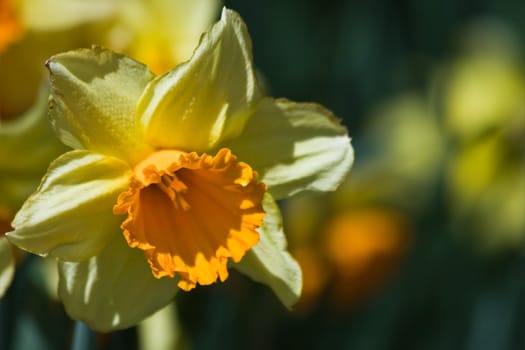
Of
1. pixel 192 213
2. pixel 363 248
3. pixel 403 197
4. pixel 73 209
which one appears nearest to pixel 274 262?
pixel 192 213

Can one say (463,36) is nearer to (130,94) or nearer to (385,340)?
(385,340)

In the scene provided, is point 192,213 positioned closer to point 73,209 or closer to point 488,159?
point 73,209

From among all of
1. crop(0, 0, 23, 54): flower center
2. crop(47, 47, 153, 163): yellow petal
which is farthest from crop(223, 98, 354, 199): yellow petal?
crop(0, 0, 23, 54): flower center

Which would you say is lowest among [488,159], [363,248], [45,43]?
[363,248]

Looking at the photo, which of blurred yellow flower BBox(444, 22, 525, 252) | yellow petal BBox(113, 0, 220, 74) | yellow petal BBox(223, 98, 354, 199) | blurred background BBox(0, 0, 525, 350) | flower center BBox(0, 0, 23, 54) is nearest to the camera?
yellow petal BBox(223, 98, 354, 199)

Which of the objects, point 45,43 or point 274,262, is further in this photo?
point 45,43

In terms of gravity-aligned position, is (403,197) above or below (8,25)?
below

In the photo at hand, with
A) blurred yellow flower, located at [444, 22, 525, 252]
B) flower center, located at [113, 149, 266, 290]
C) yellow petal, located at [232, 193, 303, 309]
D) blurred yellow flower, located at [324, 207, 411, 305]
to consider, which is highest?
flower center, located at [113, 149, 266, 290]

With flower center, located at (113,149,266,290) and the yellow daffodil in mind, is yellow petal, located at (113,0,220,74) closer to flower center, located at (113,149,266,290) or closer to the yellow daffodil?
the yellow daffodil
